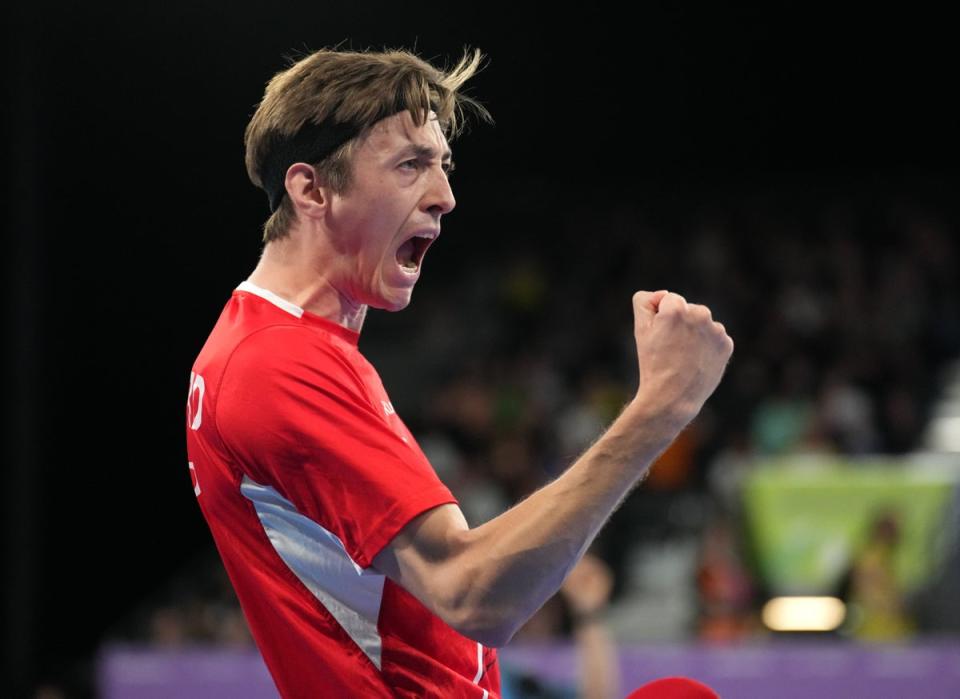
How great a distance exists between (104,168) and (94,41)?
1144mm

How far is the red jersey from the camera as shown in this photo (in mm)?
1894

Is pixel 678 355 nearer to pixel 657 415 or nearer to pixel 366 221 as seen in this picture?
pixel 657 415

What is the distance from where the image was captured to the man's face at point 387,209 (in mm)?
2113

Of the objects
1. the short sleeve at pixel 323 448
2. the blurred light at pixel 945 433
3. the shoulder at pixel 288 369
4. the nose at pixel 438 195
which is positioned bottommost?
the short sleeve at pixel 323 448

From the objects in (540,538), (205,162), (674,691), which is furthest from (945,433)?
(540,538)

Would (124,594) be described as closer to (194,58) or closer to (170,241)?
(170,241)

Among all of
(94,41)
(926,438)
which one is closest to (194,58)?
(94,41)

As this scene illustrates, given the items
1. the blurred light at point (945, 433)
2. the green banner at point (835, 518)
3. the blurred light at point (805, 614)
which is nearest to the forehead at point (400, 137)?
the blurred light at point (805, 614)

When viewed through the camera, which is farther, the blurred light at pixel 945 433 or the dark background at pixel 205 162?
the dark background at pixel 205 162

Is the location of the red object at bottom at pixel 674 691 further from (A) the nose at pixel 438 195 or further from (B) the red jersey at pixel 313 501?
(A) the nose at pixel 438 195

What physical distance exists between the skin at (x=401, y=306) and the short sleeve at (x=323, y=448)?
4cm

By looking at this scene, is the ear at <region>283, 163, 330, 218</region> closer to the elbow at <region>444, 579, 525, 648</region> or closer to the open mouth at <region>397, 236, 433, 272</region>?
the open mouth at <region>397, 236, 433, 272</region>

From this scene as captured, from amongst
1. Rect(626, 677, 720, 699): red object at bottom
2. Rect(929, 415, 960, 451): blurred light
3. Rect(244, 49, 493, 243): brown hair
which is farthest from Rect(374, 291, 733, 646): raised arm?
Rect(929, 415, 960, 451): blurred light

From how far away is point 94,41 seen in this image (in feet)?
38.4
